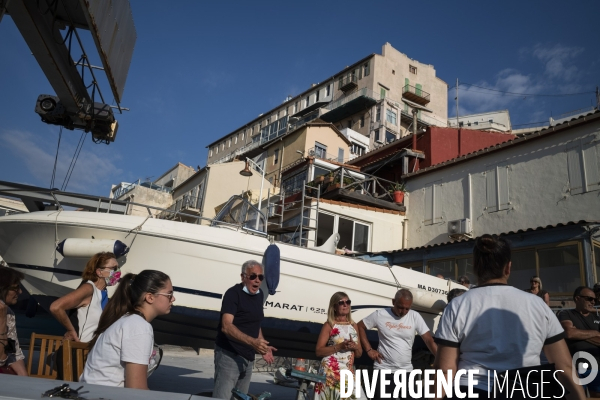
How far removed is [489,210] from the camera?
13.4 meters

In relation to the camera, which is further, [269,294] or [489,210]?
[489,210]

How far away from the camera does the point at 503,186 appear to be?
1323cm

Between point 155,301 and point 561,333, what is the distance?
6.55 ft

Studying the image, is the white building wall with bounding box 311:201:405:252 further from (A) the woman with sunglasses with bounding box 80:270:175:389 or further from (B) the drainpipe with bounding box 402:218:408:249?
(A) the woman with sunglasses with bounding box 80:270:175:389

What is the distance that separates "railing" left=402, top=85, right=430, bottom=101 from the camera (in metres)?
41.4

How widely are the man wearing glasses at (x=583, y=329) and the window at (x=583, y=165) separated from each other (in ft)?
27.7

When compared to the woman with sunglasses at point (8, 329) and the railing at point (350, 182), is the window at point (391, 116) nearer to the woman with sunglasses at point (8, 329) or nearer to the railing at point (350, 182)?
the railing at point (350, 182)

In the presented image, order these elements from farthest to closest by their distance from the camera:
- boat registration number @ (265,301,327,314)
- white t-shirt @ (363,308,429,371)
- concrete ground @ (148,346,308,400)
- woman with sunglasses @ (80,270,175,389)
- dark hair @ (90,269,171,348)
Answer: boat registration number @ (265,301,327,314) < concrete ground @ (148,346,308,400) < white t-shirt @ (363,308,429,371) < dark hair @ (90,269,171,348) < woman with sunglasses @ (80,270,175,389)

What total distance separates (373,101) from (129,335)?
36.8m

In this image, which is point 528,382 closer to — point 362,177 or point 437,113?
point 362,177

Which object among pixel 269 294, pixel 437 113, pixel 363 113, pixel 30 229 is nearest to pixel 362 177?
pixel 269 294

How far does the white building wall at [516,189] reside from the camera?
37.5 ft

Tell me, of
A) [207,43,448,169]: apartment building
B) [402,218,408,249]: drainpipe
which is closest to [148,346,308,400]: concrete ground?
[402,218,408,249]: drainpipe

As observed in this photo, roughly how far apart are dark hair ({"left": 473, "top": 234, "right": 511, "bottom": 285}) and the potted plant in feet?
45.9
